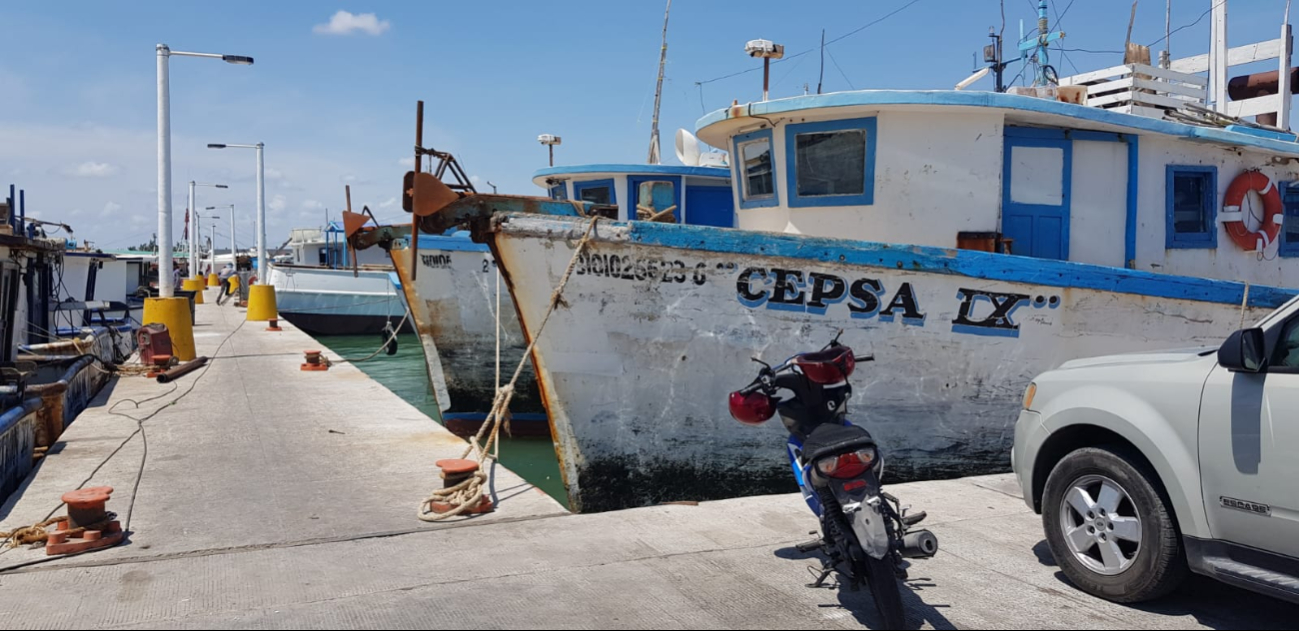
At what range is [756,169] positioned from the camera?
8.07 metres

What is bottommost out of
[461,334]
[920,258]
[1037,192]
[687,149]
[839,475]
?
[839,475]

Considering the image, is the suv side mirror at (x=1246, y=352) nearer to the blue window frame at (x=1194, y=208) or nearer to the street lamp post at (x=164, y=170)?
the blue window frame at (x=1194, y=208)

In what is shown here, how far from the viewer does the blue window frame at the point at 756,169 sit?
7.80 metres

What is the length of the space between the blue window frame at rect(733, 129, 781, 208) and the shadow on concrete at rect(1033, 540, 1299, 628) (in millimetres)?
4441

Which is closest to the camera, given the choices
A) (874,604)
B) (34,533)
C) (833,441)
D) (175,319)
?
(833,441)

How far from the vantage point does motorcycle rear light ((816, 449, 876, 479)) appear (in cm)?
355

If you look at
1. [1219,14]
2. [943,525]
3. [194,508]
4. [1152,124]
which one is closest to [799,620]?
[943,525]

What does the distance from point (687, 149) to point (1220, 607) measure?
899 cm

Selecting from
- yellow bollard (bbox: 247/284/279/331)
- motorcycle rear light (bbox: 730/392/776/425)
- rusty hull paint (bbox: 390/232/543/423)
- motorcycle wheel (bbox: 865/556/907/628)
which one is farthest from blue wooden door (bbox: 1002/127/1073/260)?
yellow bollard (bbox: 247/284/279/331)

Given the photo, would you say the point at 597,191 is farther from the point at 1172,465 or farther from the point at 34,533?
the point at 1172,465

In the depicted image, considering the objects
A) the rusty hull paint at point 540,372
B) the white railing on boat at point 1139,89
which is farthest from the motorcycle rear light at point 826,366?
the white railing on boat at point 1139,89

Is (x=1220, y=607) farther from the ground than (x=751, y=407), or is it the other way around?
(x=751, y=407)

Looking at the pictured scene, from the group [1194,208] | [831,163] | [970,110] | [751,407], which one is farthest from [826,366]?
[1194,208]

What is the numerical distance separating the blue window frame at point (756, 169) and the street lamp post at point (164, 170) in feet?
33.2
